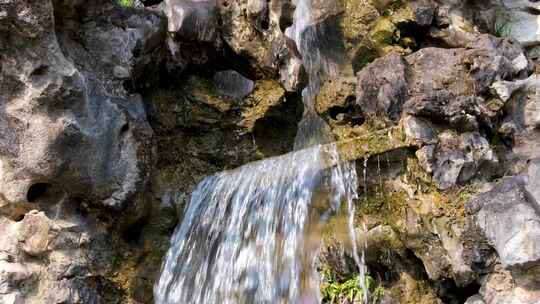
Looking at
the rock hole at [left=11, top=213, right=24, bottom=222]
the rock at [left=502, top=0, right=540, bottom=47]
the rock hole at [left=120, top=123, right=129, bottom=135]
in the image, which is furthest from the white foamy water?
the rock at [left=502, top=0, right=540, bottom=47]

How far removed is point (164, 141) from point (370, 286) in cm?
329

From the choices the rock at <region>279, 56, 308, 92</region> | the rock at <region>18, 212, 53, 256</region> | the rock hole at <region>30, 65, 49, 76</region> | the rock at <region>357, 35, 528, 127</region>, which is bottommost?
the rock at <region>18, 212, 53, 256</region>

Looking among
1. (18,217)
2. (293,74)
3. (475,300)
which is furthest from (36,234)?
(475,300)

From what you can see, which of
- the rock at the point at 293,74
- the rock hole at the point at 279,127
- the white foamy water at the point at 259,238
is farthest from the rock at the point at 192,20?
the white foamy water at the point at 259,238

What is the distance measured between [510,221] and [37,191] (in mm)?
4302

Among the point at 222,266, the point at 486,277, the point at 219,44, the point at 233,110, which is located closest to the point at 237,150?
the point at 233,110

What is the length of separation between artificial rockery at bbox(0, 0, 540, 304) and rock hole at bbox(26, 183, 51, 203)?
2 cm

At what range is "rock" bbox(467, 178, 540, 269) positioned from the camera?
13.6 feet

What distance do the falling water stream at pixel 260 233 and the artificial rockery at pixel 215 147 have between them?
18 cm

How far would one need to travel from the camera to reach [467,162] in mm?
5102

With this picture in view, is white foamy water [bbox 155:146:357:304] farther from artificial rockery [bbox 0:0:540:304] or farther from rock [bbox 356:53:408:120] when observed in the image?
rock [bbox 356:53:408:120]

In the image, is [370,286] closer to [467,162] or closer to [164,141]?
[467,162]

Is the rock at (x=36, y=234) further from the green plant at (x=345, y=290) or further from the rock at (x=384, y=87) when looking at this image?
the rock at (x=384, y=87)

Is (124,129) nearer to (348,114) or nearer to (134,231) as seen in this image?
(134,231)
